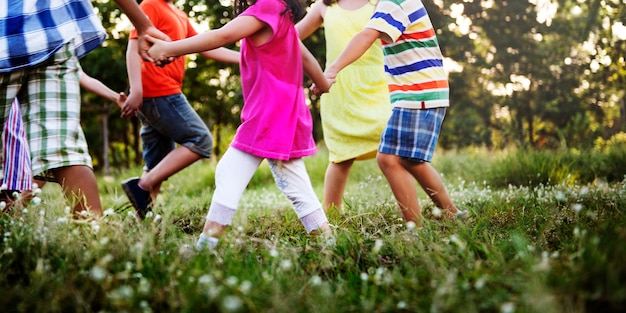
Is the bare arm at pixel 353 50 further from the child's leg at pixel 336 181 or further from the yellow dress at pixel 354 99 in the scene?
the child's leg at pixel 336 181

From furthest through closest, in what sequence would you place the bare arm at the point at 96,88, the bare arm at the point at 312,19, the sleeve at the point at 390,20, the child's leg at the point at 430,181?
the bare arm at the point at 312,19 → the bare arm at the point at 96,88 → the child's leg at the point at 430,181 → the sleeve at the point at 390,20

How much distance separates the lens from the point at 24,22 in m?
3.04

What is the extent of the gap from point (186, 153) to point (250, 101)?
1.50 metres

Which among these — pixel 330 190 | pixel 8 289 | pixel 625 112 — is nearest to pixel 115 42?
pixel 625 112

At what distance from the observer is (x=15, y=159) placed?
358 centimetres

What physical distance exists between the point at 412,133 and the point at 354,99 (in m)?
0.86

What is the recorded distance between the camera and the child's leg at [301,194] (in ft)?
10.7

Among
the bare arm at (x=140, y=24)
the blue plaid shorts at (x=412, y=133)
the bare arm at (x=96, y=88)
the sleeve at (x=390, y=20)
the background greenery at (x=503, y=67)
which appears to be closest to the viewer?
the bare arm at (x=140, y=24)

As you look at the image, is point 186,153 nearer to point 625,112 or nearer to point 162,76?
point 162,76

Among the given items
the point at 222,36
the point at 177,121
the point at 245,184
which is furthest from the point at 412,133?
the point at 177,121

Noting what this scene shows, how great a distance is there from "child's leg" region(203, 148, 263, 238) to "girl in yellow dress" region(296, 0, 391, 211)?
4.13 feet

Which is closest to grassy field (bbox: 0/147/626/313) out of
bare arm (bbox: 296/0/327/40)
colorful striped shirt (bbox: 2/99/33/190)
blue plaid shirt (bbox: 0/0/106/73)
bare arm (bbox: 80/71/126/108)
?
colorful striped shirt (bbox: 2/99/33/190)

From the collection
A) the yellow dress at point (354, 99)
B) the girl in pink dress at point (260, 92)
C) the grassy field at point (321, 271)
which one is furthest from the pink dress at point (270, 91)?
the yellow dress at point (354, 99)

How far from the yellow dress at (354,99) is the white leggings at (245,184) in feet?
3.38
